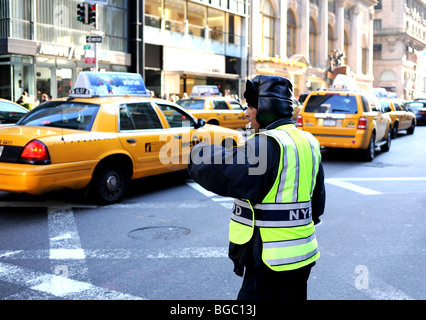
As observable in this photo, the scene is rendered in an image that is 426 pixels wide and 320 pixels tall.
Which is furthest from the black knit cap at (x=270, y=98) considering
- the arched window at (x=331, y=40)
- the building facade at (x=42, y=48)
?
the arched window at (x=331, y=40)

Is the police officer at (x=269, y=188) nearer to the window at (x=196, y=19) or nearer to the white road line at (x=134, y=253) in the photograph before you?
the white road line at (x=134, y=253)

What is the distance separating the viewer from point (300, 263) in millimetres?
2553

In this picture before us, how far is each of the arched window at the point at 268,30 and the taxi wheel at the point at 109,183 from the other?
35919 millimetres

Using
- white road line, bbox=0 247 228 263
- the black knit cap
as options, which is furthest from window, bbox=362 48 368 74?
the black knit cap

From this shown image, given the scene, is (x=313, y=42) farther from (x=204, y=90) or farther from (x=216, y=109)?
(x=216, y=109)

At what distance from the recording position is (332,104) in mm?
13336

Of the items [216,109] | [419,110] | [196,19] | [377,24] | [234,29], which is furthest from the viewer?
[377,24]

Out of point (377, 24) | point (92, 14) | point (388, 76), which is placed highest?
point (377, 24)

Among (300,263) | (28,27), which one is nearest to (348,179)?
(300,263)

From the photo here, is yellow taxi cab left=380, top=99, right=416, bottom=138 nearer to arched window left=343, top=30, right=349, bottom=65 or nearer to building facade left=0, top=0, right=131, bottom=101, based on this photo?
building facade left=0, top=0, right=131, bottom=101

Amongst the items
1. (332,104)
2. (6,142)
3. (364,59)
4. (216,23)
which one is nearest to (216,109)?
(332,104)

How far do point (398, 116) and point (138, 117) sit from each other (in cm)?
1483

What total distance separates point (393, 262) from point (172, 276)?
2231mm

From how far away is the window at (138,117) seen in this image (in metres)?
8.29
